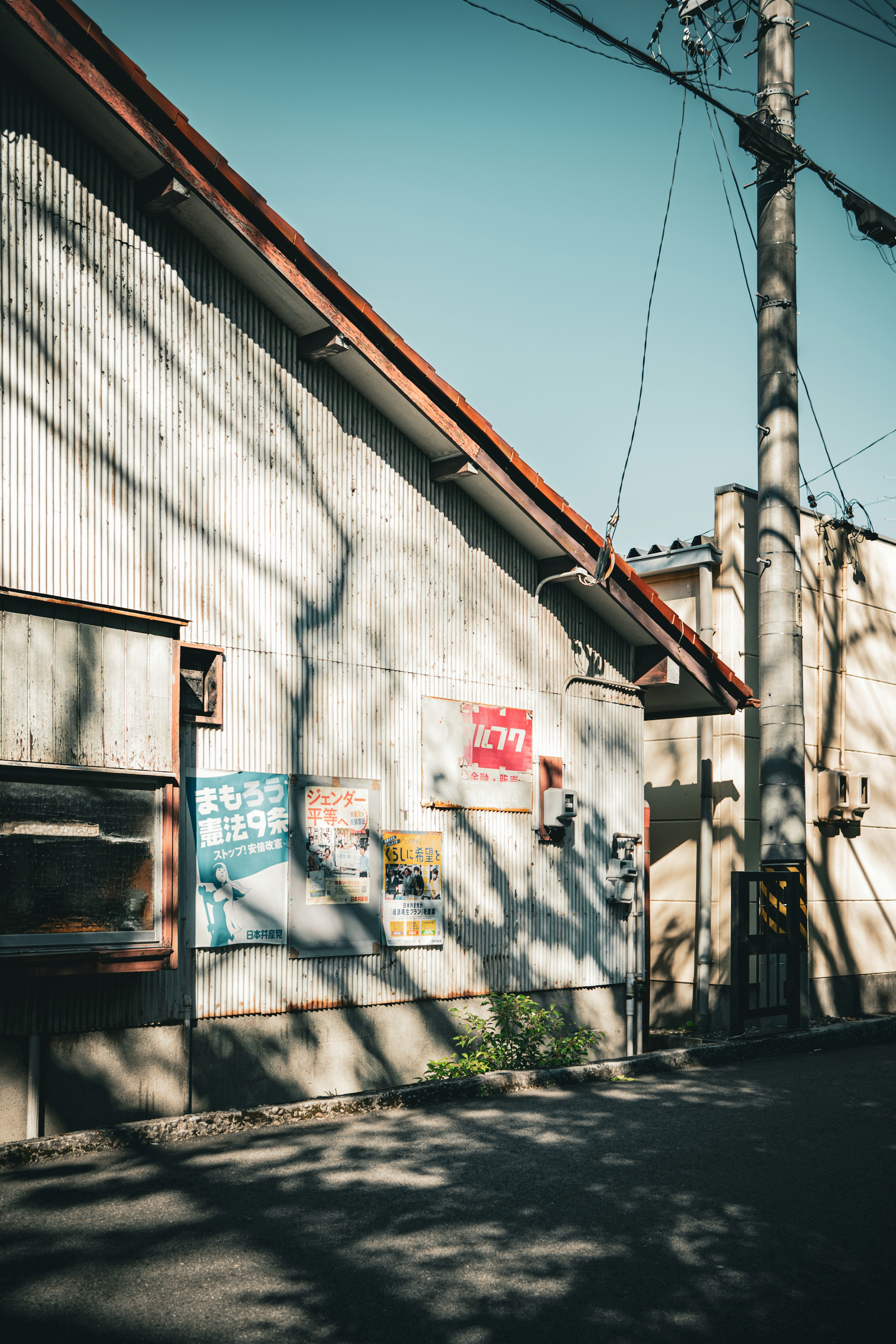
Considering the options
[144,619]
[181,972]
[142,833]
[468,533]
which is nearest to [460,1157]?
[181,972]

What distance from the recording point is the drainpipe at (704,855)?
501 inches

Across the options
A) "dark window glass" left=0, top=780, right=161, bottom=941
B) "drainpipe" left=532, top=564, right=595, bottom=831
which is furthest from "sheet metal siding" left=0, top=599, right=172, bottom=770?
"drainpipe" left=532, top=564, right=595, bottom=831

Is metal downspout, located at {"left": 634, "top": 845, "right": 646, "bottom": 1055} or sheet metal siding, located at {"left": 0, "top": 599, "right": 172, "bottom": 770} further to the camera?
metal downspout, located at {"left": 634, "top": 845, "right": 646, "bottom": 1055}

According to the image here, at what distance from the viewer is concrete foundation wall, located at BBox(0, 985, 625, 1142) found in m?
6.89

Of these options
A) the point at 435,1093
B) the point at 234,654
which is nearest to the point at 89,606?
the point at 234,654

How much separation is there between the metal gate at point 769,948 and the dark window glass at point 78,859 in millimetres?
6295

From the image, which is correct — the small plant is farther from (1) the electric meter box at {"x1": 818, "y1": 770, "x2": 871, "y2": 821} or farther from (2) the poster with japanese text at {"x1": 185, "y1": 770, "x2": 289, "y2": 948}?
(1) the electric meter box at {"x1": 818, "y1": 770, "x2": 871, "y2": 821}

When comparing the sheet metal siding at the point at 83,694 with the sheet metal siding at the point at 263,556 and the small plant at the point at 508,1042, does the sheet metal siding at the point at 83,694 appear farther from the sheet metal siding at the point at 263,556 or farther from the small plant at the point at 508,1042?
the small plant at the point at 508,1042

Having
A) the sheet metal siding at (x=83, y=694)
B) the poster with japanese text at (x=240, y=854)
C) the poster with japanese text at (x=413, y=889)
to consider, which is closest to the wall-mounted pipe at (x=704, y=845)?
the poster with japanese text at (x=413, y=889)

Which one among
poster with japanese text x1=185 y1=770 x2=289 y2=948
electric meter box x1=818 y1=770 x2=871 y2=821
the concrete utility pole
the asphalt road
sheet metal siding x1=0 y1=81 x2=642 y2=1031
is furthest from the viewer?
electric meter box x1=818 y1=770 x2=871 y2=821

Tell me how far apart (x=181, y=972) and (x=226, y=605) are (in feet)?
8.70

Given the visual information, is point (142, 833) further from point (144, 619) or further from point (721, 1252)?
point (721, 1252)

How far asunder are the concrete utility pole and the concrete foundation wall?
4.24 meters

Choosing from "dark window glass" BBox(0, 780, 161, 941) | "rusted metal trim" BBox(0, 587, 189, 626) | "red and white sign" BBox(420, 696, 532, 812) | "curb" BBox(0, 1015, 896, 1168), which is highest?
"rusted metal trim" BBox(0, 587, 189, 626)
